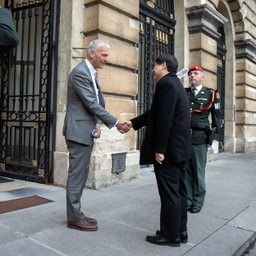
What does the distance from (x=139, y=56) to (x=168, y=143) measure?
505cm

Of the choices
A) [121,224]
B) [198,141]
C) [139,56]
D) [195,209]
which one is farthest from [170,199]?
[139,56]

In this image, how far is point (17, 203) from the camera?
4262 millimetres

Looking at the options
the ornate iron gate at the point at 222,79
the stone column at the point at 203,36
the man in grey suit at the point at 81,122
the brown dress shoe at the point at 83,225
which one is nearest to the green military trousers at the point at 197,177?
the man in grey suit at the point at 81,122

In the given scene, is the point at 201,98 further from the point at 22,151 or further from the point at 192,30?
the point at 192,30

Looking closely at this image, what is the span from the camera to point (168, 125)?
9.10ft

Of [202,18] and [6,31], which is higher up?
[202,18]

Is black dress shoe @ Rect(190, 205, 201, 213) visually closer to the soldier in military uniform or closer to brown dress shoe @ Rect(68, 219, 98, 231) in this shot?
the soldier in military uniform

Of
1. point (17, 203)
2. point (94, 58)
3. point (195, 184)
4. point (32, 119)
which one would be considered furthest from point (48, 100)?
point (195, 184)

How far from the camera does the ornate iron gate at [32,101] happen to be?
216 inches

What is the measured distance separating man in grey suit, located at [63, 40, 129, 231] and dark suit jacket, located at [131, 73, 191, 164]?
45cm

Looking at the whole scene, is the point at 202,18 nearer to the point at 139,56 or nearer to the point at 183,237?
the point at 139,56

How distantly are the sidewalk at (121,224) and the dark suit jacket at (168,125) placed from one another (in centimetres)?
84

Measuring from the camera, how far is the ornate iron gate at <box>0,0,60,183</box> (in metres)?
5.48

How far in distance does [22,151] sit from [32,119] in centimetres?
105
